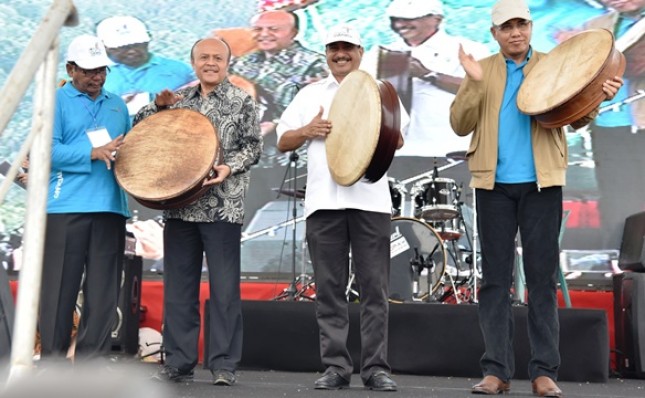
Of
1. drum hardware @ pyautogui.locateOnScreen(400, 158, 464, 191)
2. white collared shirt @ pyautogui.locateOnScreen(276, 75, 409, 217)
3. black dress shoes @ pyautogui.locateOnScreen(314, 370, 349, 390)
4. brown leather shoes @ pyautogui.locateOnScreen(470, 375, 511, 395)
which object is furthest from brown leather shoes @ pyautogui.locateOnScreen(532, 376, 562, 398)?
drum hardware @ pyautogui.locateOnScreen(400, 158, 464, 191)

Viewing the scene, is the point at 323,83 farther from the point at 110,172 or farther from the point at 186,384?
the point at 186,384

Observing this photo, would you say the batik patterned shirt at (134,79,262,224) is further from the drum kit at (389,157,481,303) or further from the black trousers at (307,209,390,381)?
the drum kit at (389,157,481,303)

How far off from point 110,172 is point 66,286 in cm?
55

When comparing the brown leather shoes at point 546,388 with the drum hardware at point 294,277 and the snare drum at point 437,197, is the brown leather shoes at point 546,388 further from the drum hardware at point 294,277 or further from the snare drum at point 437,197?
the snare drum at point 437,197

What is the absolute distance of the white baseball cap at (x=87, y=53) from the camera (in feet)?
14.7

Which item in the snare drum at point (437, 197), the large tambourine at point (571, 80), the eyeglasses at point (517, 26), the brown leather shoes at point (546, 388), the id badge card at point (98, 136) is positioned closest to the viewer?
the large tambourine at point (571, 80)

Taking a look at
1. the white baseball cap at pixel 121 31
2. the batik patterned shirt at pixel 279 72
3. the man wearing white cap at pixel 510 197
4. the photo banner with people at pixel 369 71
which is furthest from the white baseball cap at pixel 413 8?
the man wearing white cap at pixel 510 197

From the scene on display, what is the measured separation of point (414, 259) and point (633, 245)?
1502 millimetres

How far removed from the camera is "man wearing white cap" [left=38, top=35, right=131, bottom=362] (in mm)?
4438

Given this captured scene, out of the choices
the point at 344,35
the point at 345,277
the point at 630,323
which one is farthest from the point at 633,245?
the point at 344,35

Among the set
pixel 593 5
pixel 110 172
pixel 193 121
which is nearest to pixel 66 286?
pixel 110 172

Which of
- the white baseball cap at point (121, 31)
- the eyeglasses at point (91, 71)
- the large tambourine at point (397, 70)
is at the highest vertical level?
the white baseball cap at point (121, 31)

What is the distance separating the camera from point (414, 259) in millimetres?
7156

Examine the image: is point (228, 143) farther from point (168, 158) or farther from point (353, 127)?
point (353, 127)
